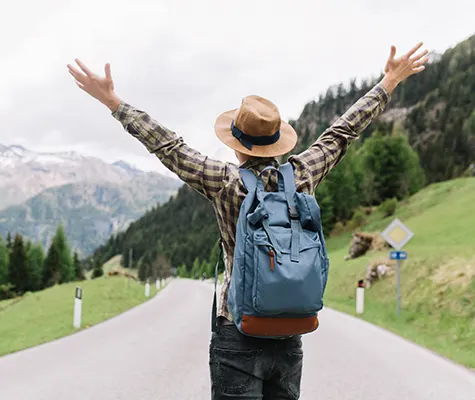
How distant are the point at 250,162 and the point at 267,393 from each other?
3.42 ft

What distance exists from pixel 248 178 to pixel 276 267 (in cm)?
46

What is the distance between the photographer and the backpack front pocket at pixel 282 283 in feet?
7.08

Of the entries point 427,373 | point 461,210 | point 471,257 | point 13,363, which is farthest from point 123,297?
point 461,210

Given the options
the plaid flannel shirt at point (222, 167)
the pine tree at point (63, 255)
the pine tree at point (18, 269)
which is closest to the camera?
the plaid flannel shirt at point (222, 167)

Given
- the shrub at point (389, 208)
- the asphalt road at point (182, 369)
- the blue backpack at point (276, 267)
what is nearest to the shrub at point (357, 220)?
the shrub at point (389, 208)

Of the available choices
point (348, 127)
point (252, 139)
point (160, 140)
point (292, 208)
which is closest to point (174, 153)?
point (160, 140)

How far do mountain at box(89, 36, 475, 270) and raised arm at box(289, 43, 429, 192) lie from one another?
184ft

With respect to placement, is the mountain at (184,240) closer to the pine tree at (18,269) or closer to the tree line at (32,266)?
the tree line at (32,266)

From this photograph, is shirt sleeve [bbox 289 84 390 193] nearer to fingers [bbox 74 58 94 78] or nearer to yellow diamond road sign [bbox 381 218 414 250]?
fingers [bbox 74 58 94 78]

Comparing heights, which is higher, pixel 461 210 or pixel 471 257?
pixel 461 210

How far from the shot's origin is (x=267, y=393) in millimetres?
2451

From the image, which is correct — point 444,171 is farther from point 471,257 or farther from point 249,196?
point 249,196

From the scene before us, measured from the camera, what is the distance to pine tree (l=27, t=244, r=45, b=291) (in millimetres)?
83738

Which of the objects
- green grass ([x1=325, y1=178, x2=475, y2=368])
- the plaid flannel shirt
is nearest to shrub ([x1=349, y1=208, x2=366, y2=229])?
green grass ([x1=325, y1=178, x2=475, y2=368])
